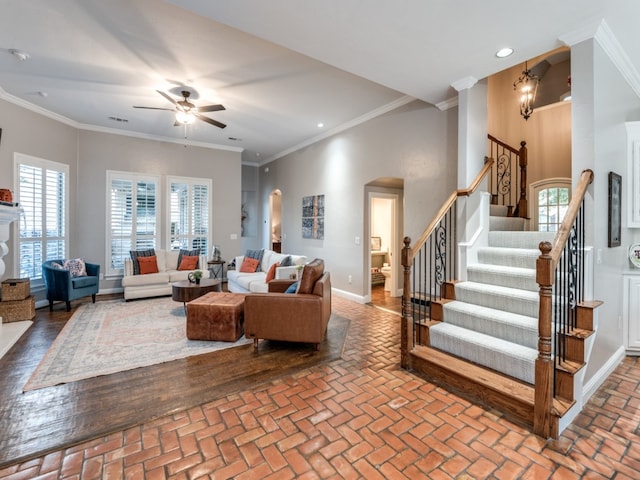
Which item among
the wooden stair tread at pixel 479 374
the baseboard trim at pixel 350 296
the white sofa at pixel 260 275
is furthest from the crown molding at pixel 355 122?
the wooden stair tread at pixel 479 374

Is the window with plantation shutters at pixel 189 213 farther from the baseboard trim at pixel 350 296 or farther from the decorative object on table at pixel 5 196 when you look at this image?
the baseboard trim at pixel 350 296

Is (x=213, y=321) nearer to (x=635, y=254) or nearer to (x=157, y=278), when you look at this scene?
(x=157, y=278)

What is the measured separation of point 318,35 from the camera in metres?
2.84

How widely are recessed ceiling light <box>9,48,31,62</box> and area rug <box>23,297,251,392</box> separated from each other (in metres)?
3.45

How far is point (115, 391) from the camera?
2695mm

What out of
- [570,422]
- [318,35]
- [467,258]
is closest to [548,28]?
[318,35]

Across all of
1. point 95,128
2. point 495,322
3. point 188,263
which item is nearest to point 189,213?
point 188,263

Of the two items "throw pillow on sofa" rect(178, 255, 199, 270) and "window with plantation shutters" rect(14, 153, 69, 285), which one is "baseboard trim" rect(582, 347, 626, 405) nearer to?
"throw pillow on sofa" rect(178, 255, 199, 270)

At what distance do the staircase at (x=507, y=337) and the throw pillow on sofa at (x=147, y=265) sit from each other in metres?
5.30

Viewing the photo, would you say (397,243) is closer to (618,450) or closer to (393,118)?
(393,118)

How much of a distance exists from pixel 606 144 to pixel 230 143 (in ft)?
23.0

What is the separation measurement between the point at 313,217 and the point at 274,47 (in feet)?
13.3

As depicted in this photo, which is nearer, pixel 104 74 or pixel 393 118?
pixel 104 74

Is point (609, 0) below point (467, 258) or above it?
above
